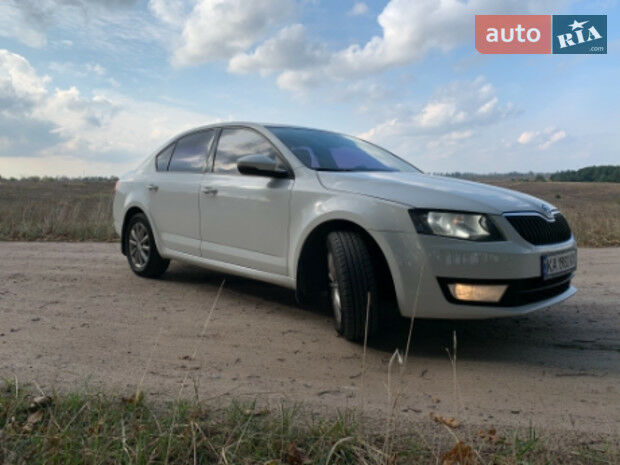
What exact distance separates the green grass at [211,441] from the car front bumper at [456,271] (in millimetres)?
1026

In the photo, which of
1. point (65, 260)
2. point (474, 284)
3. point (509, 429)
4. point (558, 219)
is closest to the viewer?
point (509, 429)

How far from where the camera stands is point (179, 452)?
206 centimetres

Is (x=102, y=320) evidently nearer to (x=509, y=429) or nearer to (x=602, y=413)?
(x=509, y=429)

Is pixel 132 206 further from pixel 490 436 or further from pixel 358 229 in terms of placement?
pixel 490 436

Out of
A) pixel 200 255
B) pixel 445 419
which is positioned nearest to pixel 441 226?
pixel 445 419

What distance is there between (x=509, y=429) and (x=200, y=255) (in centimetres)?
322

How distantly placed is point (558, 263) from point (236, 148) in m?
2.79

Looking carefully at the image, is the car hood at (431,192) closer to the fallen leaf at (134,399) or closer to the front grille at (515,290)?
the front grille at (515,290)

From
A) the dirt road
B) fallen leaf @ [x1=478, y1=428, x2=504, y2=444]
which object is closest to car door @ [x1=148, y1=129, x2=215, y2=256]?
the dirt road

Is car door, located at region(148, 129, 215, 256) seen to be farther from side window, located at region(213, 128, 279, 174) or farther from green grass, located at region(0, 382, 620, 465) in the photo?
green grass, located at region(0, 382, 620, 465)

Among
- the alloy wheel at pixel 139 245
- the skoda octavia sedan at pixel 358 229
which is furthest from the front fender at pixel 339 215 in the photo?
the alloy wheel at pixel 139 245

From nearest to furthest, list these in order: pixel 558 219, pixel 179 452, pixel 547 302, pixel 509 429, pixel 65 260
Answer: pixel 179 452 < pixel 509 429 < pixel 547 302 < pixel 558 219 < pixel 65 260

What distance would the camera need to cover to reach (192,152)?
205 inches

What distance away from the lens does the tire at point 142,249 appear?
18.3ft
